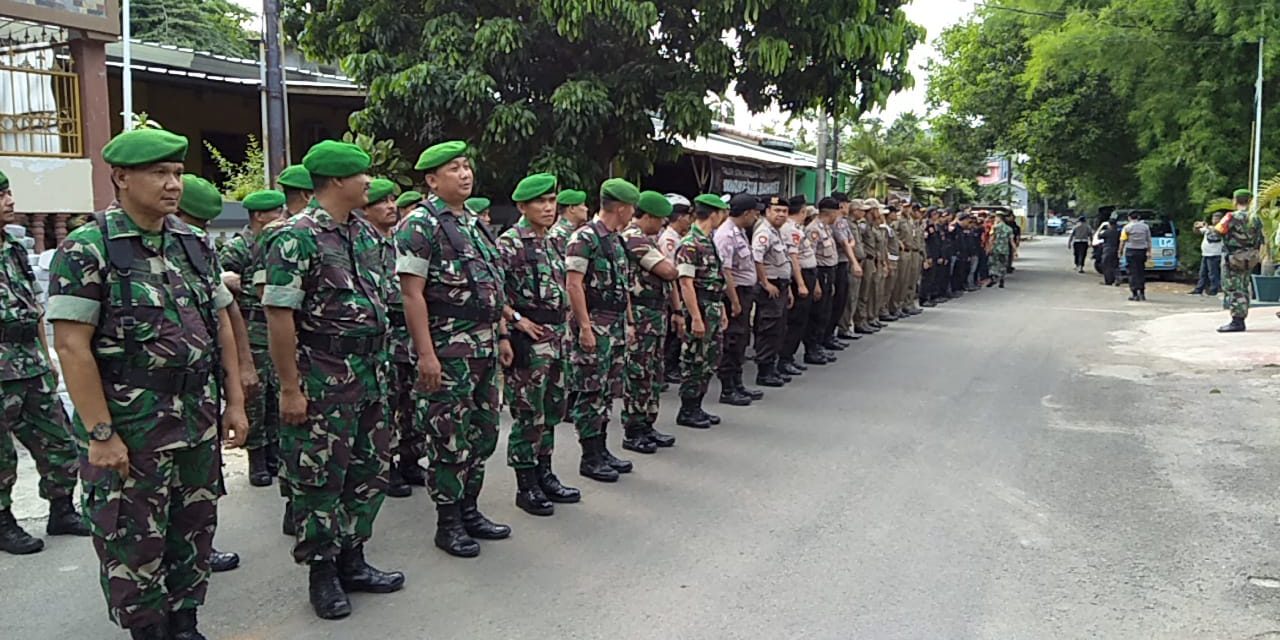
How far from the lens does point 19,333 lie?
445 centimetres

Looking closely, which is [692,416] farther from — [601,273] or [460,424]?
[460,424]

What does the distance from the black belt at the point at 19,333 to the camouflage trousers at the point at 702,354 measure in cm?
391

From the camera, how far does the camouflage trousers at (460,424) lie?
427 cm

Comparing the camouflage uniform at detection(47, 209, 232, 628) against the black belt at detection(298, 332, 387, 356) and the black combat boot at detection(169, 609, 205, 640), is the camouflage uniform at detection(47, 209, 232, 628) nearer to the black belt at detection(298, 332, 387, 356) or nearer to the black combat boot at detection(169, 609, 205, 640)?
the black combat boot at detection(169, 609, 205, 640)

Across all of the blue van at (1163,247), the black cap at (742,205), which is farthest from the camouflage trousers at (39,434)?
the blue van at (1163,247)

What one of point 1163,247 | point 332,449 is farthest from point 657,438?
point 1163,247

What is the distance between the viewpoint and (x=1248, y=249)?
1119cm

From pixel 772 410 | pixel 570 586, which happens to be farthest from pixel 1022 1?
pixel 570 586

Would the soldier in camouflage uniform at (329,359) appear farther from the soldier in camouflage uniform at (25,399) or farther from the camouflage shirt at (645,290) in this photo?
the camouflage shirt at (645,290)

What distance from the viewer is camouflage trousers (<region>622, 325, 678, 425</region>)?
6.17 metres

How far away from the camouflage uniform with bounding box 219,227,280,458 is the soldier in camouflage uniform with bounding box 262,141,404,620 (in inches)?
62.3

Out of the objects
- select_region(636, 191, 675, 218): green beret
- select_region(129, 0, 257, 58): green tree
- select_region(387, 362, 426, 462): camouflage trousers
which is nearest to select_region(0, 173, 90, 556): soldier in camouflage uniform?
select_region(387, 362, 426, 462): camouflage trousers

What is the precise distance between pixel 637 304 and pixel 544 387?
1.48 m

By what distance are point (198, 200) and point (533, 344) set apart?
165cm
